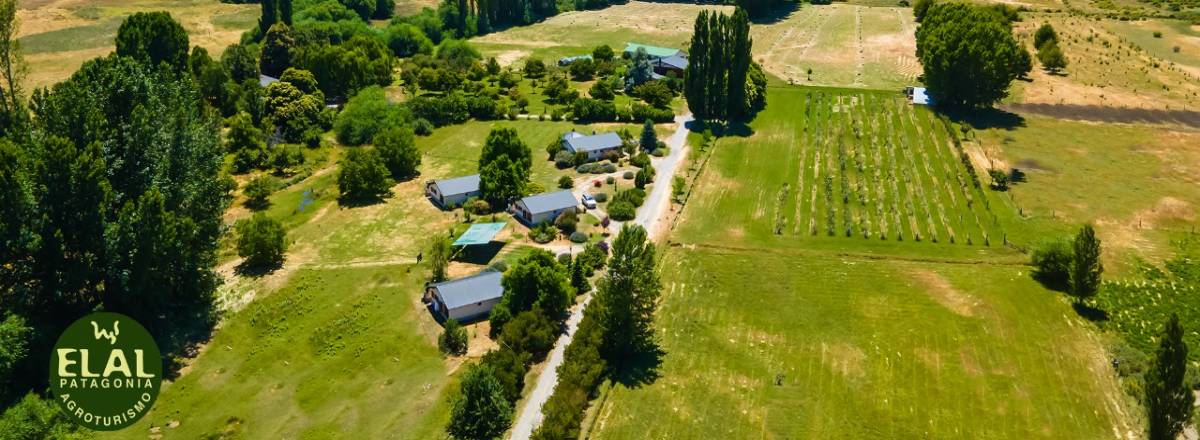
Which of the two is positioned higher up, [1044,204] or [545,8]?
[545,8]

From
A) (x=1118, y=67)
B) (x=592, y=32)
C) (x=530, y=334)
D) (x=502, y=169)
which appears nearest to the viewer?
(x=530, y=334)

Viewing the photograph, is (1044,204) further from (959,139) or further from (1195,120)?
(1195,120)

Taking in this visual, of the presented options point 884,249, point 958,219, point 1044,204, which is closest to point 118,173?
point 884,249

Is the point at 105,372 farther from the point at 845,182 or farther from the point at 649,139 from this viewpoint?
the point at 845,182

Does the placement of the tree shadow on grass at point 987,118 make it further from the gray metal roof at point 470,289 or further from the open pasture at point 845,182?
the gray metal roof at point 470,289

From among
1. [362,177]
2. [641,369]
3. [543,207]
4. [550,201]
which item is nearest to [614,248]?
[641,369]

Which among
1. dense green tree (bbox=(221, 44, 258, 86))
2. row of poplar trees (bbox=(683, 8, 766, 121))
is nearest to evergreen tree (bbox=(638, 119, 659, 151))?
row of poplar trees (bbox=(683, 8, 766, 121))
